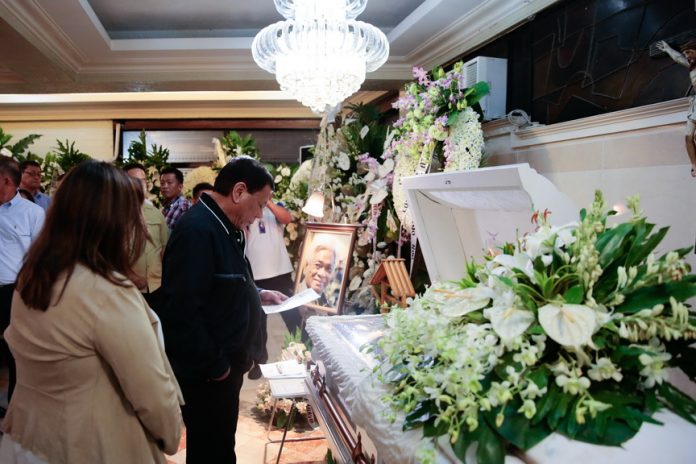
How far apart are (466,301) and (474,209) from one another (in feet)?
2.88

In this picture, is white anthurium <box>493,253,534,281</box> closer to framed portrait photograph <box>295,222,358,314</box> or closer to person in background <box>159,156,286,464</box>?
person in background <box>159,156,286,464</box>

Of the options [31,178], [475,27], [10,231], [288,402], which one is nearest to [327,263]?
[288,402]

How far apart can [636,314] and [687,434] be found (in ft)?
0.73

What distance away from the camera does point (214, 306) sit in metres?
2.02

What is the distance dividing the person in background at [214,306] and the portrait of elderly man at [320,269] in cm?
126

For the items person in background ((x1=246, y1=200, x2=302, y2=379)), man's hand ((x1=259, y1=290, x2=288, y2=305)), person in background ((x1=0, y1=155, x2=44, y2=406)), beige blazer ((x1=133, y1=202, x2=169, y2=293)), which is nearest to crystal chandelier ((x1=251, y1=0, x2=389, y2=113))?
man's hand ((x1=259, y1=290, x2=288, y2=305))

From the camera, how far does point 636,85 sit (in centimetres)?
225

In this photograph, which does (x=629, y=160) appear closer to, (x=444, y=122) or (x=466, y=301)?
(x=444, y=122)

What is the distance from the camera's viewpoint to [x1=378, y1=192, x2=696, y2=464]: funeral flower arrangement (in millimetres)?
1037

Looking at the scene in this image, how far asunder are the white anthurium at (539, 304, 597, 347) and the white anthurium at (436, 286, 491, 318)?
5.6 inches

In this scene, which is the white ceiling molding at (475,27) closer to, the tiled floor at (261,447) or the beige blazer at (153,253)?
the beige blazer at (153,253)

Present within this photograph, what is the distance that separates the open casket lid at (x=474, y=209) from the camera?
61.4 inches

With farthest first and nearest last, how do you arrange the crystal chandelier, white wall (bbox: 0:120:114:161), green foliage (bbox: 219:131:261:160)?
white wall (bbox: 0:120:114:161)
green foliage (bbox: 219:131:261:160)
the crystal chandelier

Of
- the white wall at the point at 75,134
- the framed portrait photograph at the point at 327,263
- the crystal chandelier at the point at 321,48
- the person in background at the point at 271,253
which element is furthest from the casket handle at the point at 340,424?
the white wall at the point at 75,134
